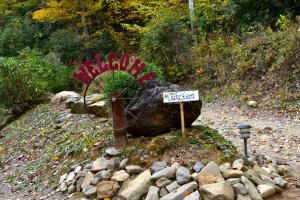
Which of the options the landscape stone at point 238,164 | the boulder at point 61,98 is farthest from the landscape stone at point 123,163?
the boulder at point 61,98

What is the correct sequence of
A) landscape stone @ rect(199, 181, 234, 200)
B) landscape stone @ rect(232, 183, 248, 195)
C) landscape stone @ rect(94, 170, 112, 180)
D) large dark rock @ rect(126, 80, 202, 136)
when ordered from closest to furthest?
1. landscape stone @ rect(199, 181, 234, 200)
2. landscape stone @ rect(232, 183, 248, 195)
3. landscape stone @ rect(94, 170, 112, 180)
4. large dark rock @ rect(126, 80, 202, 136)

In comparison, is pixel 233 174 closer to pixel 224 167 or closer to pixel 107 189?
pixel 224 167

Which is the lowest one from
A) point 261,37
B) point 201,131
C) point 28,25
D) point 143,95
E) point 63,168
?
point 63,168

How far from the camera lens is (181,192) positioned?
14.5ft

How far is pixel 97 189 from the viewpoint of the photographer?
505 cm

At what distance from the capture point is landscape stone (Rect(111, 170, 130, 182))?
5.07 m

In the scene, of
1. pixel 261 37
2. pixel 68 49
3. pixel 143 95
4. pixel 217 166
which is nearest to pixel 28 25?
pixel 68 49

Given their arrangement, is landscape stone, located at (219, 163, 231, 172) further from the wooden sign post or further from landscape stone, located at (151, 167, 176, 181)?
the wooden sign post

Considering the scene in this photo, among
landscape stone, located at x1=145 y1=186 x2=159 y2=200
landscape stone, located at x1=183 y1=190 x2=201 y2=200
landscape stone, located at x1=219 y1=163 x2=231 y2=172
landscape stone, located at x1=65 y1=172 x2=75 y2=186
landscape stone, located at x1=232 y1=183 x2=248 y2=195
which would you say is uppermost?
Result: landscape stone, located at x1=219 y1=163 x2=231 y2=172

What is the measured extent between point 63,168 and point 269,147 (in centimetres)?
→ 320

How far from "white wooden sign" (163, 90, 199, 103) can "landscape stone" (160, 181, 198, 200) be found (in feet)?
3.66

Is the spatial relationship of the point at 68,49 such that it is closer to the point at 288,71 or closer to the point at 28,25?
the point at 28,25

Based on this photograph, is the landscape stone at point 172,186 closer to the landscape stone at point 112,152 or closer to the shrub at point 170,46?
the landscape stone at point 112,152

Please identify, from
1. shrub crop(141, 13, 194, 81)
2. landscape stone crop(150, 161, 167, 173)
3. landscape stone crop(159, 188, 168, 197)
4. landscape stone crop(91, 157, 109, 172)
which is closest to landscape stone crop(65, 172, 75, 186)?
landscape stone crop(91, 157, 109, 172)
